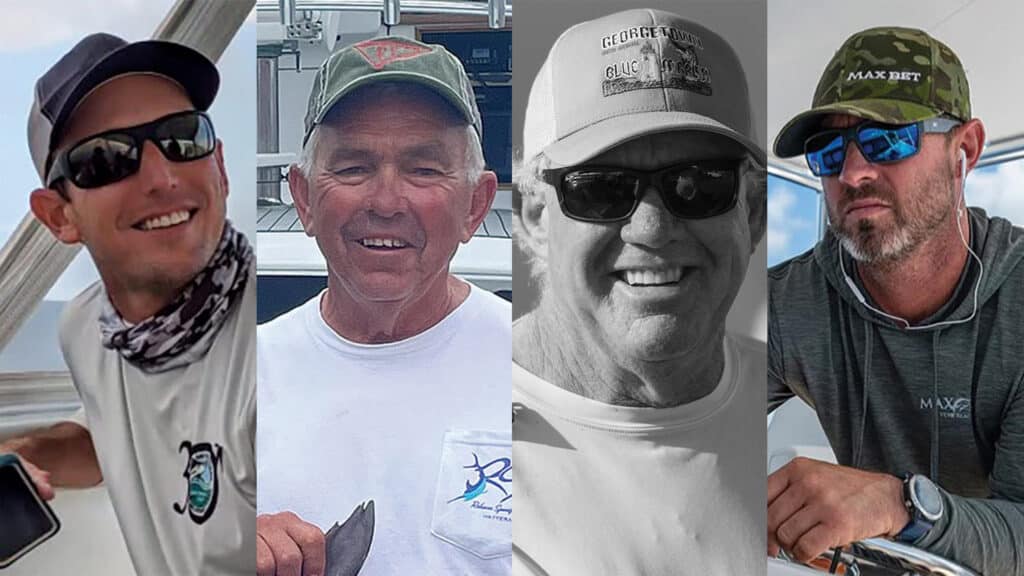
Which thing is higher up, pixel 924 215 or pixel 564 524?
pixel 924 215

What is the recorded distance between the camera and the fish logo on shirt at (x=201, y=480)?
12.4 ft

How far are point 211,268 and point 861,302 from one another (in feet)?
6.83

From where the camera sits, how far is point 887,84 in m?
3.59

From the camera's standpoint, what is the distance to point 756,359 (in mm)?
3707

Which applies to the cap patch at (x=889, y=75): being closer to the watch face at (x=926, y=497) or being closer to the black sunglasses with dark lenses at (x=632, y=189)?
the black sunglasses with dark lenses at (x=632, y=189)

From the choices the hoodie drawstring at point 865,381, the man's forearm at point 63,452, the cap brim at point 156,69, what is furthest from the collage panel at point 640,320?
the man's forearm at point 63,452

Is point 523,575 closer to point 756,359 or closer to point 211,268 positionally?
point 756,359

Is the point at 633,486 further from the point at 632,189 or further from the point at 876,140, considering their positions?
the point at 876,140

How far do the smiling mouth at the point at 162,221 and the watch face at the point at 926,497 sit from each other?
8.04ft

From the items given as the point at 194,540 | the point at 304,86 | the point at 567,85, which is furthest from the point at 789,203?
the point at 194,540

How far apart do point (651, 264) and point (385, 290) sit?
33.7 inches

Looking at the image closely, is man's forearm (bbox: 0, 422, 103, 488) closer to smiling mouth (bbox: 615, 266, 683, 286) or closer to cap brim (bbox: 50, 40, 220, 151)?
cap brim (bbox: 50, 40, 220, 151)

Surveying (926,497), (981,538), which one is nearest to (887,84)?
(926,497)

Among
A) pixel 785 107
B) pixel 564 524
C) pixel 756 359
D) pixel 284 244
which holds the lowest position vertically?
pixel 564 524
